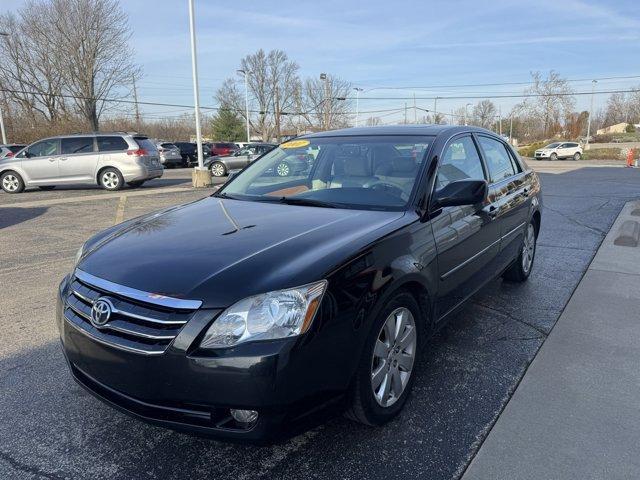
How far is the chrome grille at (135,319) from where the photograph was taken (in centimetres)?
208

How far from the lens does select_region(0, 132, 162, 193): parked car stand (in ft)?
48.0

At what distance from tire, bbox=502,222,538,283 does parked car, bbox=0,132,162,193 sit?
12.4 metres

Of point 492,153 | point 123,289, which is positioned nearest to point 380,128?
point 492,153

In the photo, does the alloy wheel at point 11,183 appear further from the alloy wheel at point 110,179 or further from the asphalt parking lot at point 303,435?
the asphalt parking lot at point 303,435

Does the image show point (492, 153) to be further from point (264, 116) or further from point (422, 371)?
point (264, 116)

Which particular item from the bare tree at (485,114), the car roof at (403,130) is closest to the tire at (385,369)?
the car roof at (403,130)

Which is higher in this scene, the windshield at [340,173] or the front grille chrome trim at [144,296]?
the windshield at [340,173]

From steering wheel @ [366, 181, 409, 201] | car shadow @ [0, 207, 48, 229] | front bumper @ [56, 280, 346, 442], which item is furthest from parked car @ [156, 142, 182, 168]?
front bumper @ [56, 280, 346, 442]

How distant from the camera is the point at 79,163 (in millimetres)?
14609

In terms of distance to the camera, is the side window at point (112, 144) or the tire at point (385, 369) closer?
the tire at point (385, 369)

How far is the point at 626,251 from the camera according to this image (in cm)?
657

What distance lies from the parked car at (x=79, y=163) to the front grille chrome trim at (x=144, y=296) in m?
13.3

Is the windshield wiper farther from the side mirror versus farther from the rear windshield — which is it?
the rear windshield

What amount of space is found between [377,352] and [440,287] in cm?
75
